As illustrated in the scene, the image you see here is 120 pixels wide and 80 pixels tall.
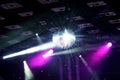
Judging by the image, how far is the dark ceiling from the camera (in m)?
9.16

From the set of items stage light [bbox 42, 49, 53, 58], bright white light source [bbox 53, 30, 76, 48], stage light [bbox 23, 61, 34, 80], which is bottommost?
stage light [bbox 23, 61, 34, 80]

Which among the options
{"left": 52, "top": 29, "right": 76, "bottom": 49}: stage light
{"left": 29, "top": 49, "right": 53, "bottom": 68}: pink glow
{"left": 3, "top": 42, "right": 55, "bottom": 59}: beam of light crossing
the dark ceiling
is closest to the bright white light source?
{"left": 52, "top": 29, "right": 76, "bottom": 49}: stage light

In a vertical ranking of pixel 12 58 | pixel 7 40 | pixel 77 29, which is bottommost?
pixel 12 58

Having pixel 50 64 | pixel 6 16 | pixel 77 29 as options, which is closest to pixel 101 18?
pixel 77 29

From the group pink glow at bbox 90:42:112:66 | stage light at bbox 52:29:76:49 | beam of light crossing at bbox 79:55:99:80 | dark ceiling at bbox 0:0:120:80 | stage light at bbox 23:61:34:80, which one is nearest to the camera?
dark ceiling at bbox 0:0:120:80

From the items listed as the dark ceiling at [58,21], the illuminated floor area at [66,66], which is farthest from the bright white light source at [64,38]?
the illuminated floor area at [66,66]

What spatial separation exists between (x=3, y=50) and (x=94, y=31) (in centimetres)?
686

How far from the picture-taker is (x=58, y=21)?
36.3ft

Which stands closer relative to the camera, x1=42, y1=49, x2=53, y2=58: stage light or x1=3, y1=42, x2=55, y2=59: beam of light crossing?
Result: x1=3, y1=42, x2=55, y2=59: beam of light crossing

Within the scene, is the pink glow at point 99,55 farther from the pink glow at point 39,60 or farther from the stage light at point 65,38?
the pink glow at point 39,60

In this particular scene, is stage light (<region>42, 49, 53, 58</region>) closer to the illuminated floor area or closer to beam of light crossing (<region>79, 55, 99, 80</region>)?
the illuminated floor area

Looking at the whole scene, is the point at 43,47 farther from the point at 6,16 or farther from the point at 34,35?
the point at 6,16

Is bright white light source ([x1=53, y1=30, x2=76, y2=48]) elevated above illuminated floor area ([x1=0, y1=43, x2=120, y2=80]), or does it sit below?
above

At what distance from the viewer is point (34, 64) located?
1695 centimetres
